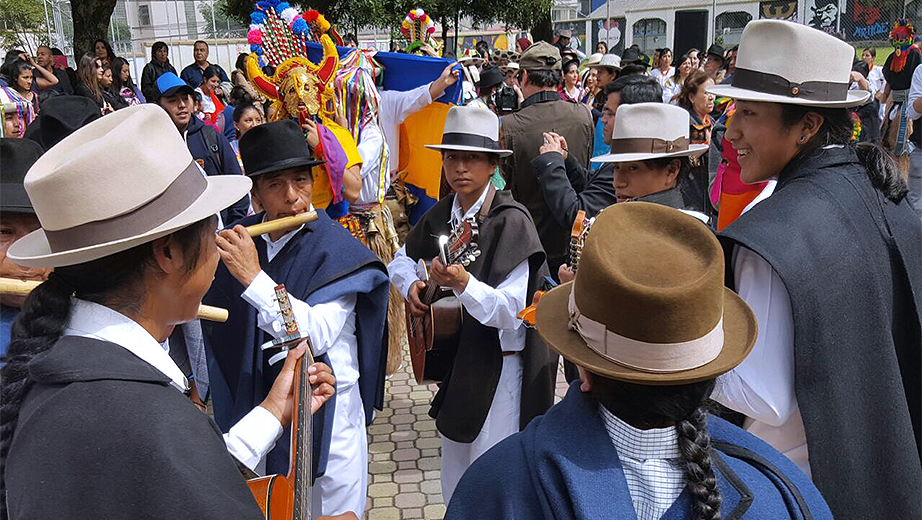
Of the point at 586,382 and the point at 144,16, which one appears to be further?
the point at 144,16

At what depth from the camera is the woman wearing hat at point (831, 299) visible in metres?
1.91

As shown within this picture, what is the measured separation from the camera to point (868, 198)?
209 centimetres

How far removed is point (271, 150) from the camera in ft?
9.95

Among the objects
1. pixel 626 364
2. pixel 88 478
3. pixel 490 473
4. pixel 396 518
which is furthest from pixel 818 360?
pixel 396 518

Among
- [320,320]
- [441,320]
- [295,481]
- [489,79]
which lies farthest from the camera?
[489,79]

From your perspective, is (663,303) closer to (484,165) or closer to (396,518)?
(484,165)

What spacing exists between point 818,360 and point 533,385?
1.54 m

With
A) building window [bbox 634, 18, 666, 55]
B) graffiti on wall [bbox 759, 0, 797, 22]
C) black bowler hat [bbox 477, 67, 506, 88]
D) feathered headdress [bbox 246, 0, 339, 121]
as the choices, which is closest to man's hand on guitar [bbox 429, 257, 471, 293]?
feathered headdress [bbox 246, 0, 339, 121]

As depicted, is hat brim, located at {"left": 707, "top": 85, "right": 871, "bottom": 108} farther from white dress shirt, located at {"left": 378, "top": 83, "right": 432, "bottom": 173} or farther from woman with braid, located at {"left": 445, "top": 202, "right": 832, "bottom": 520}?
white dress shirt, located at {"left": 378, "top": 83, "right": 432, "bottom": 173}

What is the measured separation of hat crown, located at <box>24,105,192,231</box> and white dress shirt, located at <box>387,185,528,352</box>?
1.60 meters

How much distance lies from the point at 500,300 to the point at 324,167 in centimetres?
238

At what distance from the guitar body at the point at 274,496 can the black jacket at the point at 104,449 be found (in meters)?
0.25

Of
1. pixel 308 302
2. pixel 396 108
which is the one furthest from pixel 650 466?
pixel 396 108

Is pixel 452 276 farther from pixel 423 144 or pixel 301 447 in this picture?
pixel 423 144
